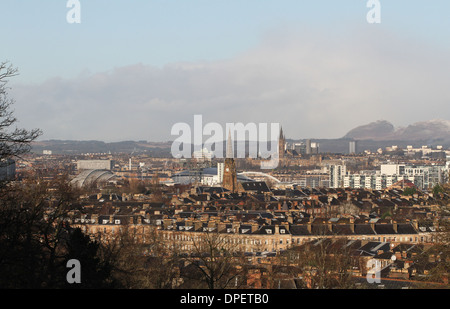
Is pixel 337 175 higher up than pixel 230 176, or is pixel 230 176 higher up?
pixel 230 176

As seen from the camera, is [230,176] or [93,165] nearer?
[230,176]

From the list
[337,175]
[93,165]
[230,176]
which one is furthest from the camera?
[93,165]

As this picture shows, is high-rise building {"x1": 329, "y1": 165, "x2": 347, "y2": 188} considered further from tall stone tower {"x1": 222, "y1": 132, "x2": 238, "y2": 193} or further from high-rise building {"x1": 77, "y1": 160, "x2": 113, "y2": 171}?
high-rise building {"x1": 77, "y1": 160, "x2": 113, "y2": 171}

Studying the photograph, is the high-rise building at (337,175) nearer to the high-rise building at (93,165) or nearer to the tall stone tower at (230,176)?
the tall stone tower at (230,176)

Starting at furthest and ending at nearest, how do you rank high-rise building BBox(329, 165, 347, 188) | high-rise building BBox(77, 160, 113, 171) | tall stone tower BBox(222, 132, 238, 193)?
high-rise building BBox(77, 160, 113, 171) < high-rise building BBox(329, 165, 347, 188) < tall stone tower BBox(222, 132, 238, 193)

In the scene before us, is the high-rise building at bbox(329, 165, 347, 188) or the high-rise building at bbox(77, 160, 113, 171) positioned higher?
the high-rise building at bbox(77, 160, 113, 171)

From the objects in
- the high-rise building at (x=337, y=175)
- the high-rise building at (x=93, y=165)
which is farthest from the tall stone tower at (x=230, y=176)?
the high-rise building at (x=93, y=165)

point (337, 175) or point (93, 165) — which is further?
point (93, 165)

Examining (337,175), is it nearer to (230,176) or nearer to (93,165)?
(230,176)

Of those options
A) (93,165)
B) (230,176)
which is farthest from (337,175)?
(93,165)

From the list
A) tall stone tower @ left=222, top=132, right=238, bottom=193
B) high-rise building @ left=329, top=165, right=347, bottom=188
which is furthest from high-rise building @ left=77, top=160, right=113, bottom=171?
tall stone tower @ left=222, top=132, right=238, bottom=193

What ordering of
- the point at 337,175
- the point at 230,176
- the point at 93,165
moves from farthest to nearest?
the point at 93,165, the point at 337,175, the point at 230,176

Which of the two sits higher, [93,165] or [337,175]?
[93,165]

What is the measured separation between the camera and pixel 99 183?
414 ft
